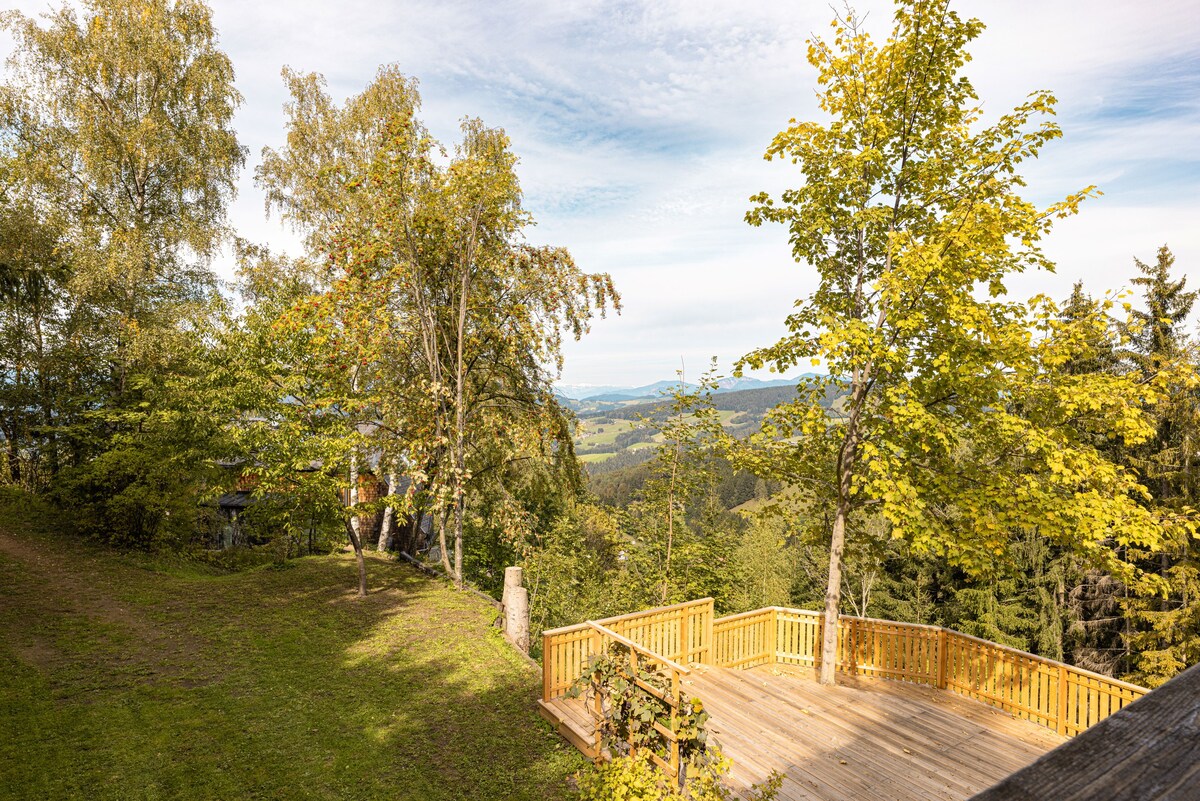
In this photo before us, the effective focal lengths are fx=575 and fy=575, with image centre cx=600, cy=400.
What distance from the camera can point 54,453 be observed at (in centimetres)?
1723

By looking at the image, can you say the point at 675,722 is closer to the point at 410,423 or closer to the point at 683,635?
the point at 683,635

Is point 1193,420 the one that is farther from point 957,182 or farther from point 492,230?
point 492,230

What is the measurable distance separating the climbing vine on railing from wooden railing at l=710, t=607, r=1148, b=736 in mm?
3639

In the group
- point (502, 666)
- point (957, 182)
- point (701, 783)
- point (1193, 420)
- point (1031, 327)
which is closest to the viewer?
point (701, 783)

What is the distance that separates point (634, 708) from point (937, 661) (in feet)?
20.8

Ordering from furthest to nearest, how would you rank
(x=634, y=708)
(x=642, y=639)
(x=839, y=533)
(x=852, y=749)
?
(x=839, y=533), (x=642, y=639), (x=852, y=749), (x=634, y=708)

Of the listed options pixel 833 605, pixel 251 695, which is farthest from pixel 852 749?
pixel 251 695

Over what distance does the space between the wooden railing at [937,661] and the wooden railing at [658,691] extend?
3373 mm

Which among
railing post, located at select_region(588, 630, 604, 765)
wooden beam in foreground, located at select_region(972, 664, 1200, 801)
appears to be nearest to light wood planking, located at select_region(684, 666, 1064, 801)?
railing post, located at select_region(588, 630, 604, 765)

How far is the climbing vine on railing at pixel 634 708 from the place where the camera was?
6299 millimetres

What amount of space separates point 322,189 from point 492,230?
5.86 m

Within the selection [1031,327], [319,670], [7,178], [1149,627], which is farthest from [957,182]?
[7,178]

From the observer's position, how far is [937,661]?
10023 millimetres

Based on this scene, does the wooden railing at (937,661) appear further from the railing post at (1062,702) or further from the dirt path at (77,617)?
the dirt path at (77,617)
